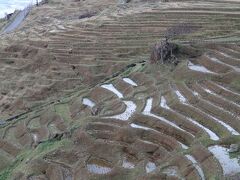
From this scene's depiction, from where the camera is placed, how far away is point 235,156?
2283 cm

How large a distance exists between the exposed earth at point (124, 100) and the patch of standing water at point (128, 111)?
3.0 inches

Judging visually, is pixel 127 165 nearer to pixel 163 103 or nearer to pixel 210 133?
pixel 210 133

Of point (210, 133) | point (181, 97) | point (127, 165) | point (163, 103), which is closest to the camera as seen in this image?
point (127, 165)

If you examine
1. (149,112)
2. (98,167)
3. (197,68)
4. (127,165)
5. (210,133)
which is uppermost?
(197,68)

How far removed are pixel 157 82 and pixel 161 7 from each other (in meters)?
29.6

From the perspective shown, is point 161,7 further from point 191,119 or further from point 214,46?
point 191,119

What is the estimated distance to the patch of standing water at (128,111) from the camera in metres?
30.7

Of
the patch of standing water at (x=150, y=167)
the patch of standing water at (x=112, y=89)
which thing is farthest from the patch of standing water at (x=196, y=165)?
the patch of standing water at (x=112, y=89)

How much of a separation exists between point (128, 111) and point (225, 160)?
10.4 metres

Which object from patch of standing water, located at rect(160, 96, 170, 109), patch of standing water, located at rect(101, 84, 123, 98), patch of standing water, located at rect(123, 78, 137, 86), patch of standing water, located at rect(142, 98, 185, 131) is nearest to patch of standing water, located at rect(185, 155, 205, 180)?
patch of standing water, located at rect(142, 98, 185, 131)

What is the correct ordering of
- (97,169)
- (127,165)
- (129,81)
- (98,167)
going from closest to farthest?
(127,165) → (97,169) → (98,167) → (129,81)

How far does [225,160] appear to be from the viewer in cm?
2259

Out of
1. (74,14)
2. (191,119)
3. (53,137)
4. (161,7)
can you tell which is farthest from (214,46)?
(74,14)

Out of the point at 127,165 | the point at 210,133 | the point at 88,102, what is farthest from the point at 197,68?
the point at 127,165
